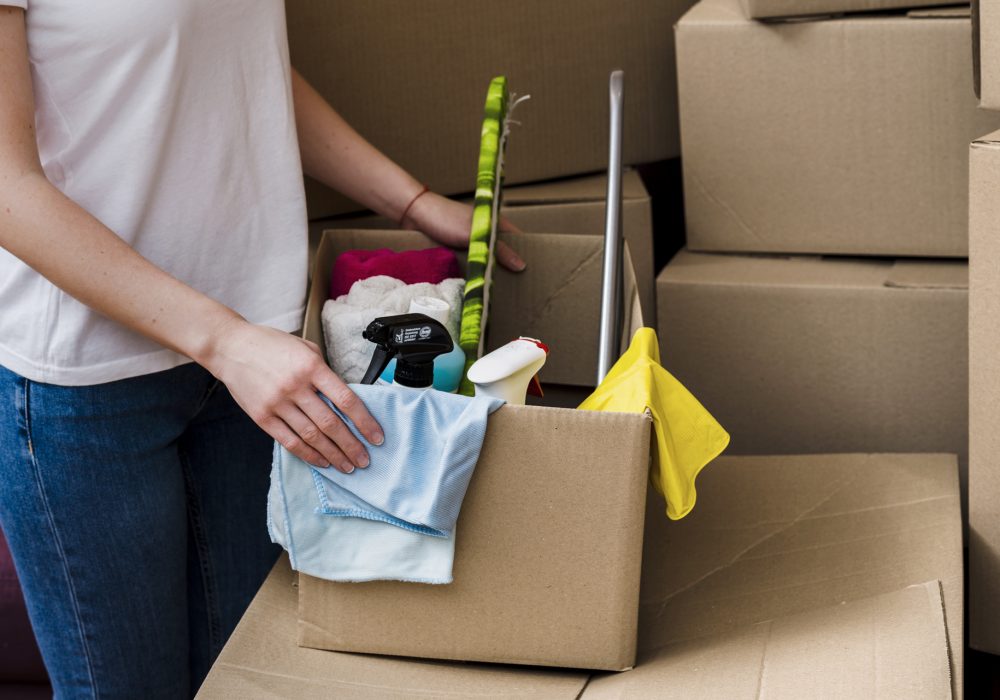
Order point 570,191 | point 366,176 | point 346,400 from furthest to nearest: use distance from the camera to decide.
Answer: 1. point 570,191
2. point 366,176
3. point 346,400

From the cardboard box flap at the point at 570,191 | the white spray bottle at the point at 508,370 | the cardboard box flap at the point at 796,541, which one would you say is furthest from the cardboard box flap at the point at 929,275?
the white spray bottle at the point at 508,370

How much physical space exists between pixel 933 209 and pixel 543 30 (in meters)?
0.46

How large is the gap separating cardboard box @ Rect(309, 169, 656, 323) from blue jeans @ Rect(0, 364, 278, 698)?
1.08 ft

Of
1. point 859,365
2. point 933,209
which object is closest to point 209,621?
point 859,365

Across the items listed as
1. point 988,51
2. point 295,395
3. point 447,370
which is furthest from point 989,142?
point 295,395

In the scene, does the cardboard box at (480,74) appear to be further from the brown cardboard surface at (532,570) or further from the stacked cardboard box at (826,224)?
the brown cardboard surface at (532,570)

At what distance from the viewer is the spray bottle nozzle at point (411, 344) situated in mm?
731

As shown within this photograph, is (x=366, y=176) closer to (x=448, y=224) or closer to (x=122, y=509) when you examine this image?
(x=448, y=224)

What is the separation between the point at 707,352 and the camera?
1.18 metres

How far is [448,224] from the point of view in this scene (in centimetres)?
100

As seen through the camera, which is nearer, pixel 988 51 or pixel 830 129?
pixel 988 51

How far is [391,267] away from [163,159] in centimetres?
21

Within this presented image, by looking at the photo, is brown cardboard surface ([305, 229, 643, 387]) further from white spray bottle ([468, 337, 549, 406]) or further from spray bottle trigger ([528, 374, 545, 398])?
white spray bottle ([468, 337, 549, 406])

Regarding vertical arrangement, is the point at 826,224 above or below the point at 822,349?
above
